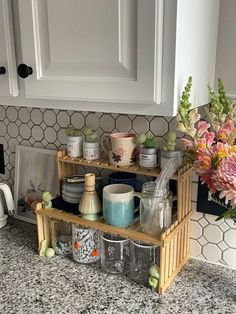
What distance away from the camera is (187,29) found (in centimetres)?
84

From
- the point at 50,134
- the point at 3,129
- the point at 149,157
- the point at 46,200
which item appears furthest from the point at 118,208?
the point at 3,129

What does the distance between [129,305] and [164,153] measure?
438 millimetres

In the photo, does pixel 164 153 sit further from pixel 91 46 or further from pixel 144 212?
pixel 91 46

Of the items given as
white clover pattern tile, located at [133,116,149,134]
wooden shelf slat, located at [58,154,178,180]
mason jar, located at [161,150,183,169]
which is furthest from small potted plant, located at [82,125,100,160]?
mason jar, located at [161,150,183,169]

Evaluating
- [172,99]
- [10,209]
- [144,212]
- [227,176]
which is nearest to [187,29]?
[172,99]

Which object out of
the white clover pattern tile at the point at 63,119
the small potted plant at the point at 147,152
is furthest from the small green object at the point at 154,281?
the white clover pattern tile at the point at 63,119

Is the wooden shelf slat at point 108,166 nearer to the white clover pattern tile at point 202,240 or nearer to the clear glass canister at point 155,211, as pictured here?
the clear glass canister at point 155,211

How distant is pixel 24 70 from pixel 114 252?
64cm

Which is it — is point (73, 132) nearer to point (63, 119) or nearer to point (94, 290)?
point (63, 119)

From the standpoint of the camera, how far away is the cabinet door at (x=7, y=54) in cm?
98

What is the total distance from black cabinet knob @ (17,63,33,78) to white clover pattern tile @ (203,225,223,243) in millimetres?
737

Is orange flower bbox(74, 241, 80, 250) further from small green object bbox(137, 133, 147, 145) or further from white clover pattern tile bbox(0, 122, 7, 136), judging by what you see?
white clover pattern tile bbox(0, 122, 7, 136)

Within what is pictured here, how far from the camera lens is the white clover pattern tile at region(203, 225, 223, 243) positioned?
115 cm

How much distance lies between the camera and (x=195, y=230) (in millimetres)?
1191
